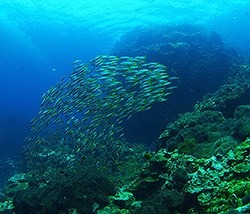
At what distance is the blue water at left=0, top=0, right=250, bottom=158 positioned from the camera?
35.5 metres

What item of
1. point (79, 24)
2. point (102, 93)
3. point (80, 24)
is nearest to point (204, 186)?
point (102, 93)

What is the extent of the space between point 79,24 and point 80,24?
220mm

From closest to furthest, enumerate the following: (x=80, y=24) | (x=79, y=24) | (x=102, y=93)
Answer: (x=102, y=93)
(x=80, y=24)
(x=79, y=24)

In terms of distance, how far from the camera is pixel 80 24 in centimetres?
4512

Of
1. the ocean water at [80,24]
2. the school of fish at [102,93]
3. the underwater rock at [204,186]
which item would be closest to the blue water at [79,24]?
the ocean water at [80,24]

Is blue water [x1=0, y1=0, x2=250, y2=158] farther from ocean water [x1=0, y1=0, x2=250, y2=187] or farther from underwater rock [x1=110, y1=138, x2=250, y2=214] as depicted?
underwater rock [x1=110, y1=138, x2=250, y2=214]

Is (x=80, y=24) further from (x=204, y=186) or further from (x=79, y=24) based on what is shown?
(x=204, y=186)

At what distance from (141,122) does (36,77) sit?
73.8 metres

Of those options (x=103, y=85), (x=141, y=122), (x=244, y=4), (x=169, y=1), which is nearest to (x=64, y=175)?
(x=103, y=85)

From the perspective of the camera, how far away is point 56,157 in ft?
61.2

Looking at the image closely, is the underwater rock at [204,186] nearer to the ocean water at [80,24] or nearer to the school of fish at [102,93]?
the school of fish at [102,93]

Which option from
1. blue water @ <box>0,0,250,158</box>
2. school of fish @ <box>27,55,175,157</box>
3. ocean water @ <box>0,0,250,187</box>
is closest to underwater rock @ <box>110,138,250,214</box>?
school of fish @ <box>27,55,175,157</box>

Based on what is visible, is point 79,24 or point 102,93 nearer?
point 102,93

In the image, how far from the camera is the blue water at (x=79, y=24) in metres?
35.5
